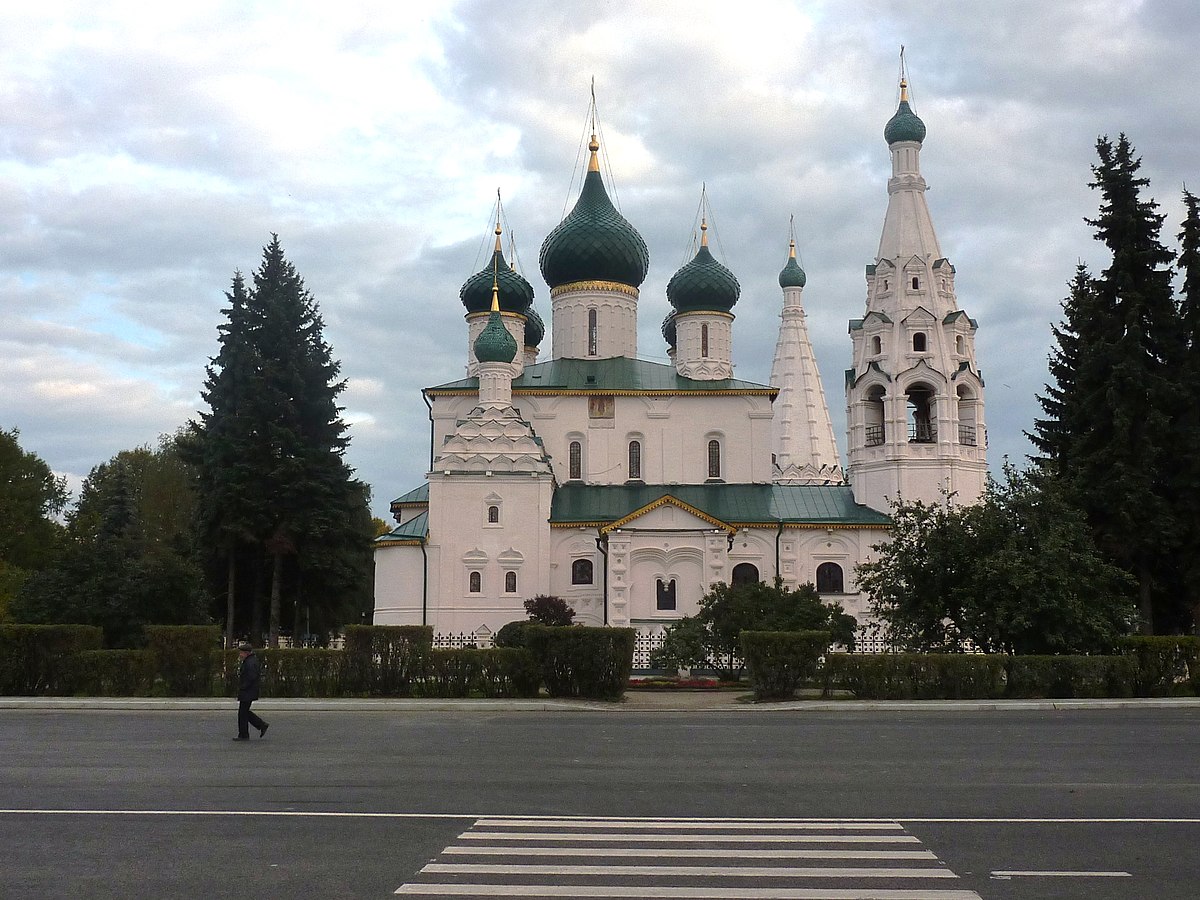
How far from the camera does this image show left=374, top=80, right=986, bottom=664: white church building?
4131cm

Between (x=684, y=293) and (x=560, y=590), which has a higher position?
(x=684, y=293)

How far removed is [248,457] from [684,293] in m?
18.5

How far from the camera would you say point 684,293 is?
1880 inches

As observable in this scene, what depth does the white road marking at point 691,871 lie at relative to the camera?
7586 millimetres

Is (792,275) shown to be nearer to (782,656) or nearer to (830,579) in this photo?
(830,579)

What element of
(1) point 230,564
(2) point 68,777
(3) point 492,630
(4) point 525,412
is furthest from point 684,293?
(2) point 68,777

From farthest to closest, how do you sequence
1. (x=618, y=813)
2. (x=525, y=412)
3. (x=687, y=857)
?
(x=525, y=412)
(x=618, y=813)
(x=687, y=857)

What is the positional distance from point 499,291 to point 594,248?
4332 mm

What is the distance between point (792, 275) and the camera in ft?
206

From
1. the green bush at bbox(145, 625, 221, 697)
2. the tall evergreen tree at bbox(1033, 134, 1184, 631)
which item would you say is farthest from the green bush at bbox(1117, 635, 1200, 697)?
the green bush at bbox(145, 625, 221, 697)

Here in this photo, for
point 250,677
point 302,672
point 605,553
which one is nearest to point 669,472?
point 605,553

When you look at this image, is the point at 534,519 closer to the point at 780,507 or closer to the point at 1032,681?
the point at 780,507

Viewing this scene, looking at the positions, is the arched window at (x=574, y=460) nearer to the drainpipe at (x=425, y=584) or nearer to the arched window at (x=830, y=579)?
the drainpipe at (x=425, y=584)

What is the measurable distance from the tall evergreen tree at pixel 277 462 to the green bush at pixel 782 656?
18.4 meters
